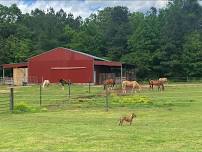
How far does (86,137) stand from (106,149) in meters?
2.36

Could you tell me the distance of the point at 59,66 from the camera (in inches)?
3162

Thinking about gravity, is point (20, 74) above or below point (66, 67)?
below

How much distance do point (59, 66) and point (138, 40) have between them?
27.1 metres

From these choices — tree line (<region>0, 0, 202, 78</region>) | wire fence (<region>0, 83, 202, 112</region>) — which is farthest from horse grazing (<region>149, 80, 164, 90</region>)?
tree line (<region>0, 0, 202, 78</region>)

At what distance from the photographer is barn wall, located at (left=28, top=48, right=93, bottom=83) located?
7838cm

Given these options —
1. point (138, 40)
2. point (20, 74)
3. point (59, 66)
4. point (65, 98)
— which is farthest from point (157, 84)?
point (138, 40)

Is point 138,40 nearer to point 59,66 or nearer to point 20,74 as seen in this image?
point 59,66

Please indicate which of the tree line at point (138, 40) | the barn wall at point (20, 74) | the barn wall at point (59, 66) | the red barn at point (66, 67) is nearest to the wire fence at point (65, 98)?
the red barn at point (66, 67)

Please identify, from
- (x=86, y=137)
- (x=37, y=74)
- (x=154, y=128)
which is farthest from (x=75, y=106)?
(x=37, y=74)

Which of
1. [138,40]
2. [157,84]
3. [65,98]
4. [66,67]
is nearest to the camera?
[65,98]

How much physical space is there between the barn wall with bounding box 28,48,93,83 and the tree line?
68.0 ft

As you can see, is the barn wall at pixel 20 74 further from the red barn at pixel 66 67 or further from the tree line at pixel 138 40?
the tree line at pixel 138 40

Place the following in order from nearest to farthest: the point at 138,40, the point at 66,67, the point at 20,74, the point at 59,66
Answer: the point at 66,67 < the point at 59,66 < the point at 20,74 < the point at 138,40

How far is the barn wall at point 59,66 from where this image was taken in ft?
257
